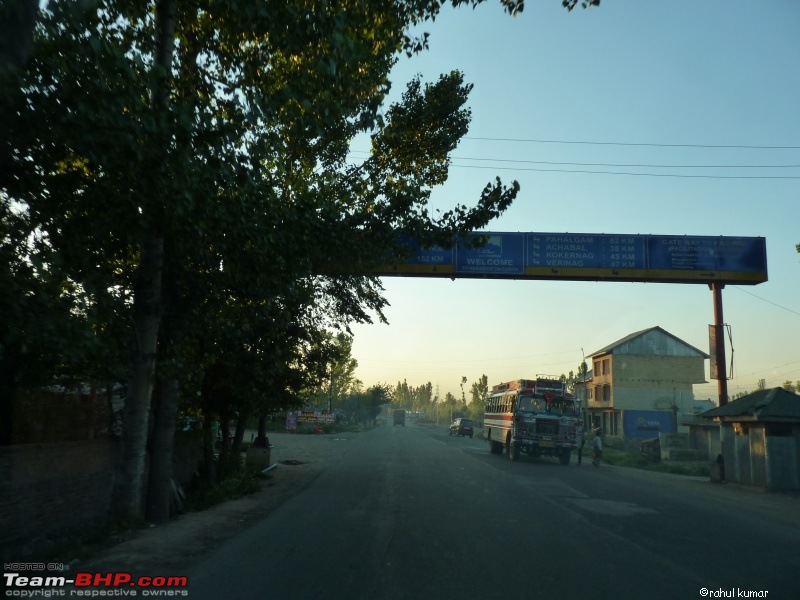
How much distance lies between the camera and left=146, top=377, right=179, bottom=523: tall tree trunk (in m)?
12.9

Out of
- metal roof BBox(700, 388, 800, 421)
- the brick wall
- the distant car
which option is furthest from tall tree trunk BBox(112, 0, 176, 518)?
the distant car

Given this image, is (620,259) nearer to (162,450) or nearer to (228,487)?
(228,487)

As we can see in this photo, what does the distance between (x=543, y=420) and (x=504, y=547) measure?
2012 centimetres

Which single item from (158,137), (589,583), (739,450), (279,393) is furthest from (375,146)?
(739,450)

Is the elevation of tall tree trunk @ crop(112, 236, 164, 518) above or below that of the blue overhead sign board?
below

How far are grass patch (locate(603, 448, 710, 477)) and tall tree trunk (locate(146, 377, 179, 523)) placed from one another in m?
22.6

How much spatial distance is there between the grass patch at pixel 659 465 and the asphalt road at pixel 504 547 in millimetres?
11432

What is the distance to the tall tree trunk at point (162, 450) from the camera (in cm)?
1289

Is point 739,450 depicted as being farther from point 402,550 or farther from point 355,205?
point 402,550

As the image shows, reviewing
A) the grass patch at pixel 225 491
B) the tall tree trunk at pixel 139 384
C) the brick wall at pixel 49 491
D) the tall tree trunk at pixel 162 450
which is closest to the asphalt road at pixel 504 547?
the grass patch at pixel 225 491

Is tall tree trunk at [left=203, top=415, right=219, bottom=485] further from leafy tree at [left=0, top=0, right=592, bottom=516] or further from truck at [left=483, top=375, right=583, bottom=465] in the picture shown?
truck at [left=483, top=375, right=583, bottom=465]

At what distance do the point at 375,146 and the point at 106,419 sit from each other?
29.2 feet

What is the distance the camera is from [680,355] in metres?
69.2

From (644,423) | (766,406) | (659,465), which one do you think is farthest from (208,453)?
(644,423)
